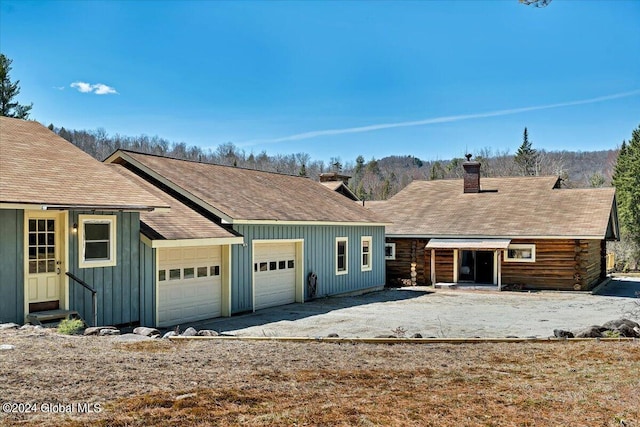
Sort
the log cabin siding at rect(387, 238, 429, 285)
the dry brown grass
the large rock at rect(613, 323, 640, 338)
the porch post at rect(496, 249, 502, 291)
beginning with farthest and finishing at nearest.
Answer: the log cabin siding at rect(387, 238, 429, 285) < the porch post at rect(496, 249, 502, 291) < the large rock at rect(613, 323, 640, 338) < the dry brown grass

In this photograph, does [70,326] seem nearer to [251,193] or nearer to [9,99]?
[251,193]

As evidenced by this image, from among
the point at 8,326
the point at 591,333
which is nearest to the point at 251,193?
the point at 8,326

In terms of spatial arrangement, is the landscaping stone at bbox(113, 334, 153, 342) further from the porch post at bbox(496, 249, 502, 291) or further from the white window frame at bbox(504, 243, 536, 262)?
the white window frame at bbox(504, 243, 536, 262)

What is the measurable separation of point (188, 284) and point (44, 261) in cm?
388

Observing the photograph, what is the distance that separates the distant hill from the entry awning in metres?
56.5

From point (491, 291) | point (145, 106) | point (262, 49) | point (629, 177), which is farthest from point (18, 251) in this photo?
point (629, 177)

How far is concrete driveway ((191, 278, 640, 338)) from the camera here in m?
13.3

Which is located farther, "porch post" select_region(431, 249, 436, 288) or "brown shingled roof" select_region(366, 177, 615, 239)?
"porch post" select_region(431, 249, 436, 288)

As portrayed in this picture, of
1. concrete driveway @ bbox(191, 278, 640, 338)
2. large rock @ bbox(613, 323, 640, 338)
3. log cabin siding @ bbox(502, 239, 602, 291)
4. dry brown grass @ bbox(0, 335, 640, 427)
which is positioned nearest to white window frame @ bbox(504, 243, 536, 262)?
log cabin siding @ bbox(502, 239, 602, 291)

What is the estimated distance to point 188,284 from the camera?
14.3 metres

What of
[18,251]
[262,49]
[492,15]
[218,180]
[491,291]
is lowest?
[491,291]

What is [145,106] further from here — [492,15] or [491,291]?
[492,15]

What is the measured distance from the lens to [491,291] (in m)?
23.2

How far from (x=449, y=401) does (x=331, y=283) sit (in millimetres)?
13873
